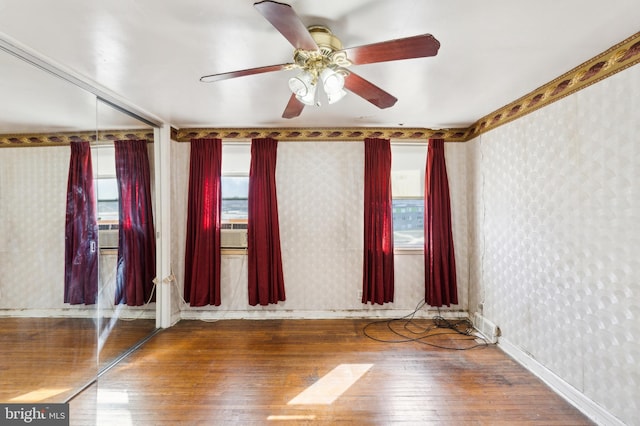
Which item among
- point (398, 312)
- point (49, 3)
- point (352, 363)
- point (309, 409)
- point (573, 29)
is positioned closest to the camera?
point (49, 3)

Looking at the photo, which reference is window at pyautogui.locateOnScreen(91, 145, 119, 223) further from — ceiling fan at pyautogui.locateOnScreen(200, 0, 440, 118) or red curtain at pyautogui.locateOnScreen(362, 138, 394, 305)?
red curtain at pyautogui.locateOnScreen(362, 138, 394, 305)

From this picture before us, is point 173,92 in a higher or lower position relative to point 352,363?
higher

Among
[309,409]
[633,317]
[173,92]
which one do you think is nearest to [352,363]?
[309,409]

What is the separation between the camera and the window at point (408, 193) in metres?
3.61

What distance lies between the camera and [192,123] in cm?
327

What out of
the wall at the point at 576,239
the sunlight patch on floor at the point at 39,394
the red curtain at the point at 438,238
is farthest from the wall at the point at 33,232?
the wall at the point at 576,239

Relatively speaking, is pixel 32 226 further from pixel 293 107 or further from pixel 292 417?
pixel 292 417

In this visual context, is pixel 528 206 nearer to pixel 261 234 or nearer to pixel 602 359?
pixel 602 359

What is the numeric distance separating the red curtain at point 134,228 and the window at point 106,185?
6 centimetres

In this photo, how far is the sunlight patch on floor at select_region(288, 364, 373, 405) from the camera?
6.64 ft

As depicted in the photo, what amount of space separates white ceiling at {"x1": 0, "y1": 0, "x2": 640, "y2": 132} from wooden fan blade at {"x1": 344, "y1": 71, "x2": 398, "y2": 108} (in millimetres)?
245

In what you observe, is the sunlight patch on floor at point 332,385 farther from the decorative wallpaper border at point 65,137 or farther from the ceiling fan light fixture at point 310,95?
the decorative wallpaper border at point 65,137

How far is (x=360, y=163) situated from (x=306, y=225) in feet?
3.46

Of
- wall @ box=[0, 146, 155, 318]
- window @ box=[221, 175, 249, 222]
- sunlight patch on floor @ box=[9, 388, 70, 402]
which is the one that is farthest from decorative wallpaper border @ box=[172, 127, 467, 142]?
Result: sunlight patch on floor @ box=[9, 388, 70, 402]
